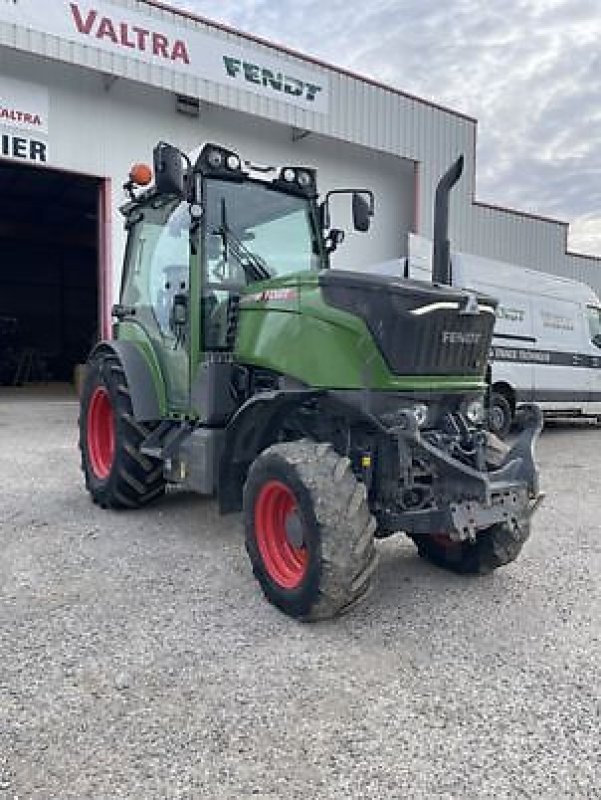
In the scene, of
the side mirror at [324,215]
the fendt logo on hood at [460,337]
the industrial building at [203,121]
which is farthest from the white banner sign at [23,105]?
the fendt logo on hood at [460,337]

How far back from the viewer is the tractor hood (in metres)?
3.41

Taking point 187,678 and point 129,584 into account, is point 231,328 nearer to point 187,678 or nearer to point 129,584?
point 129,584

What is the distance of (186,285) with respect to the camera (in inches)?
177

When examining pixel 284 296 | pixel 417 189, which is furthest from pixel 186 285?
pixel 417 189

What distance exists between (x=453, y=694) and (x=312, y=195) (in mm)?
3446

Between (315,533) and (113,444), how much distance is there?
2.61 m

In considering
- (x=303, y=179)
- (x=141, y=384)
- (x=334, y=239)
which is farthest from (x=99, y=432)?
(x=303, y=179)

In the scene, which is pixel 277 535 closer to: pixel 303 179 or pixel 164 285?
pixel 164 285

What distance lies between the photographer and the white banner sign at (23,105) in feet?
36.9

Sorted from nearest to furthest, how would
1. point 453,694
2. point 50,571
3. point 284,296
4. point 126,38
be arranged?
1. point 453,694
2. point 284,296
3. point 50,571
4. point 126,38

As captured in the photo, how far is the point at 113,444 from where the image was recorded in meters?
5.32

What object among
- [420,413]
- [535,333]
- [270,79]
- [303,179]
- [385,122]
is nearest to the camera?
[420,413]

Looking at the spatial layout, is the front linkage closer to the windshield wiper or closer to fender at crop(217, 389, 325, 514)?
fender at crop(217, 389, 325, 514)

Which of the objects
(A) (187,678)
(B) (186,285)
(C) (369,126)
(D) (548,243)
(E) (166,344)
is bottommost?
(A) (187,678)
